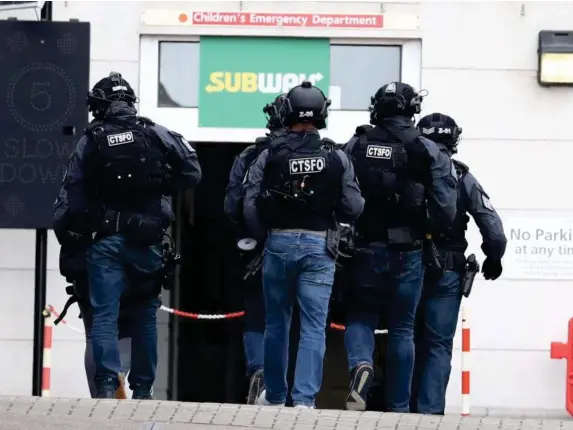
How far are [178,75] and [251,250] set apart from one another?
155 inches

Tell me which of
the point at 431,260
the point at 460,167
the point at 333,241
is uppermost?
the point at 460,167

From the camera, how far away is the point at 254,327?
32.6 feet

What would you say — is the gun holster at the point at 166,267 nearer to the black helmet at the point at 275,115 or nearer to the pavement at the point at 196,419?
the black helmet at the point at 275,115

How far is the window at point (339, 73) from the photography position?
13148mm

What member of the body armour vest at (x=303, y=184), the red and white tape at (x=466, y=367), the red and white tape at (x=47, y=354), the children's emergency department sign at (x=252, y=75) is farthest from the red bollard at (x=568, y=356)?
the body armour vest at (x=303, y=184)

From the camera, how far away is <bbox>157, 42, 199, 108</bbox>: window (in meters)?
13.1

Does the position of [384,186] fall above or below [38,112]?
below

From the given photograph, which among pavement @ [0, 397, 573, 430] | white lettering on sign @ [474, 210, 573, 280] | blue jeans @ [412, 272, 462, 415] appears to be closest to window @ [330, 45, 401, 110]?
white lettering on sign @ [474, 210, 573, 280]

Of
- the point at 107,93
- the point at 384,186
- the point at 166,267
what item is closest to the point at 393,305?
the point at 384,186

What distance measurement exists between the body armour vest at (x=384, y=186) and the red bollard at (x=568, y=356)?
12.4ft

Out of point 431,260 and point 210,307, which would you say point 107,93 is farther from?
point 210,307

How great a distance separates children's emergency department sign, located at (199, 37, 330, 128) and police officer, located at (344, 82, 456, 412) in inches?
151

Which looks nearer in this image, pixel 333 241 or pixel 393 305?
pixel 333 241

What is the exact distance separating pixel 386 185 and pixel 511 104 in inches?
166
